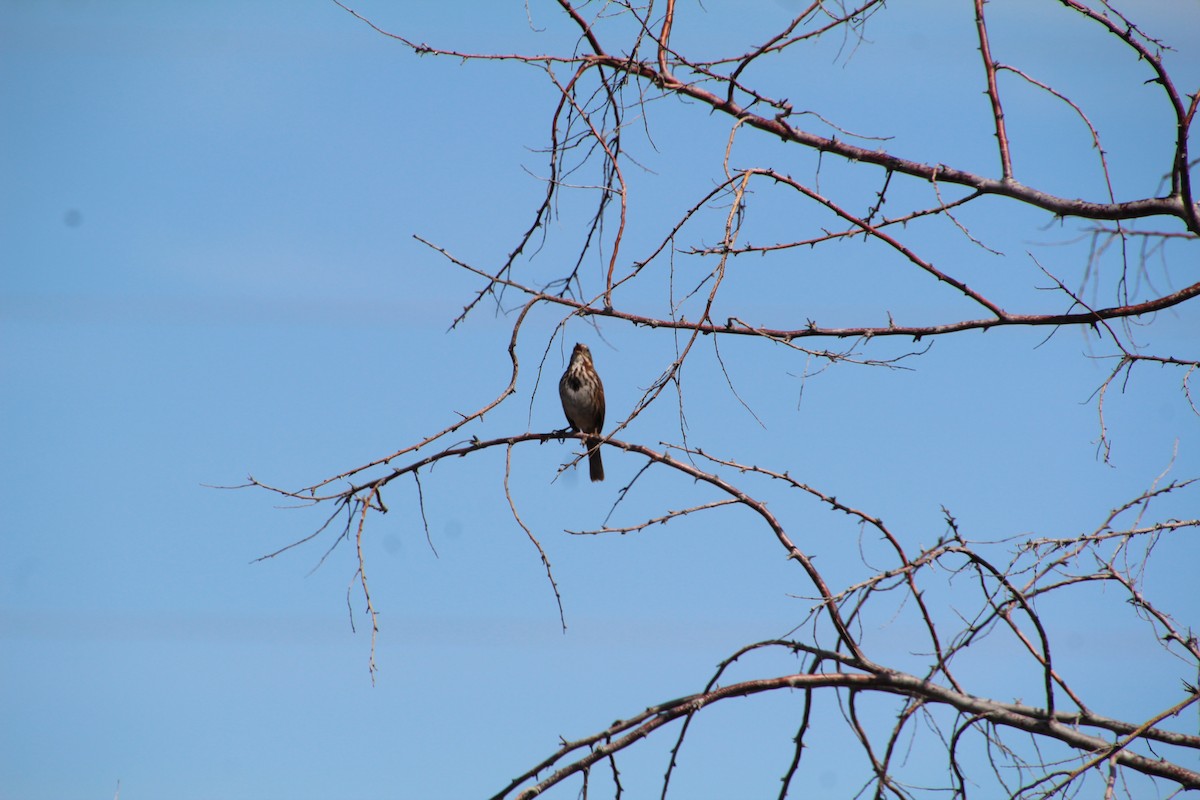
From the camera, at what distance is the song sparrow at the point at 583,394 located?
9.49m

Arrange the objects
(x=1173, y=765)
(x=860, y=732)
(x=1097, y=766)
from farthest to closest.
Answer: (x=860, y=732)
(x=1173, y=765)
(x=1097, y=766)

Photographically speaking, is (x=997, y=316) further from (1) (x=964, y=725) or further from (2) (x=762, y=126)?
(1) (x=964, y=725)

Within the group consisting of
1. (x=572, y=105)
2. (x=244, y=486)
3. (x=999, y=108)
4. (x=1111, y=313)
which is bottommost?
(x=244, y=486)

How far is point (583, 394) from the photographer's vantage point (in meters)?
9.48

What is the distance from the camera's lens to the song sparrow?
949cm

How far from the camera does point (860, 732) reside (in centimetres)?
410

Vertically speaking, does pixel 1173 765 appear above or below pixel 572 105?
below

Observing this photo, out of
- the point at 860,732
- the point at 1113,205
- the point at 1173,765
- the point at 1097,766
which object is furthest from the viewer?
the point at 1113,205

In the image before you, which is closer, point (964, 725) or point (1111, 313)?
point (964, 725)

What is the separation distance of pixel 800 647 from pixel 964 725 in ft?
1.79

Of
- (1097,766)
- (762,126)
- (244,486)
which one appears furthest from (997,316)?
(244,486)

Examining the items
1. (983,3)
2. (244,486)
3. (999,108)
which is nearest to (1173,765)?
(999,108)

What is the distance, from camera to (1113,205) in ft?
14.6

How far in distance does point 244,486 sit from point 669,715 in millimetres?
1497
